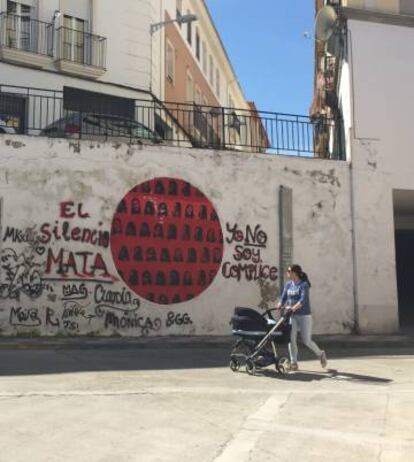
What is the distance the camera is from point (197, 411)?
7.07 m

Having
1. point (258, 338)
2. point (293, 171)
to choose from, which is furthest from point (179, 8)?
point (258, 338)

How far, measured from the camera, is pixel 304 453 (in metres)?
5.57

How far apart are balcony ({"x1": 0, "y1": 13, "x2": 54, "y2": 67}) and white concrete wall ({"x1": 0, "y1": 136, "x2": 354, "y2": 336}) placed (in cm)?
791

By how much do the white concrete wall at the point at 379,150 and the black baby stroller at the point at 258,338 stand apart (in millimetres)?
6458

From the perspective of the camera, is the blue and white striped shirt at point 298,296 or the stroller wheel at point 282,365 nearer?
the stroller wheel at point 282,365

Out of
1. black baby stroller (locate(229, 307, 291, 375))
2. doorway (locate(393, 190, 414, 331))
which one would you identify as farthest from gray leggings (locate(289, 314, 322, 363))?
doorway (locate(393, 190, 414, 331))

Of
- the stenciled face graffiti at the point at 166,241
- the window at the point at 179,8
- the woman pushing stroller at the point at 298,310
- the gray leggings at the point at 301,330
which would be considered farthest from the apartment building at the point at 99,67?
the gray leggings at the point at 301,330

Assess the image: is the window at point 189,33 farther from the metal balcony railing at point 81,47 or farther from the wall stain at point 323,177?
the wall stain at point 323,177

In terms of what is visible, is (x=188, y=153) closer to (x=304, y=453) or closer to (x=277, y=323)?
(x=277, y=323)

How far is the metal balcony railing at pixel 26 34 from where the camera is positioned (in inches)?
→ 838

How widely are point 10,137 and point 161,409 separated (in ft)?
29.9

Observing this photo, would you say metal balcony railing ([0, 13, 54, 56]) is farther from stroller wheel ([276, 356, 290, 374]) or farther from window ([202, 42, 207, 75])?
stroller wheel ([276, 356, 290, 374])

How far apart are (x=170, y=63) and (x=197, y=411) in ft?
77.0

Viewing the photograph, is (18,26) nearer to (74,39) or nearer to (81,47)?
(74,39)
